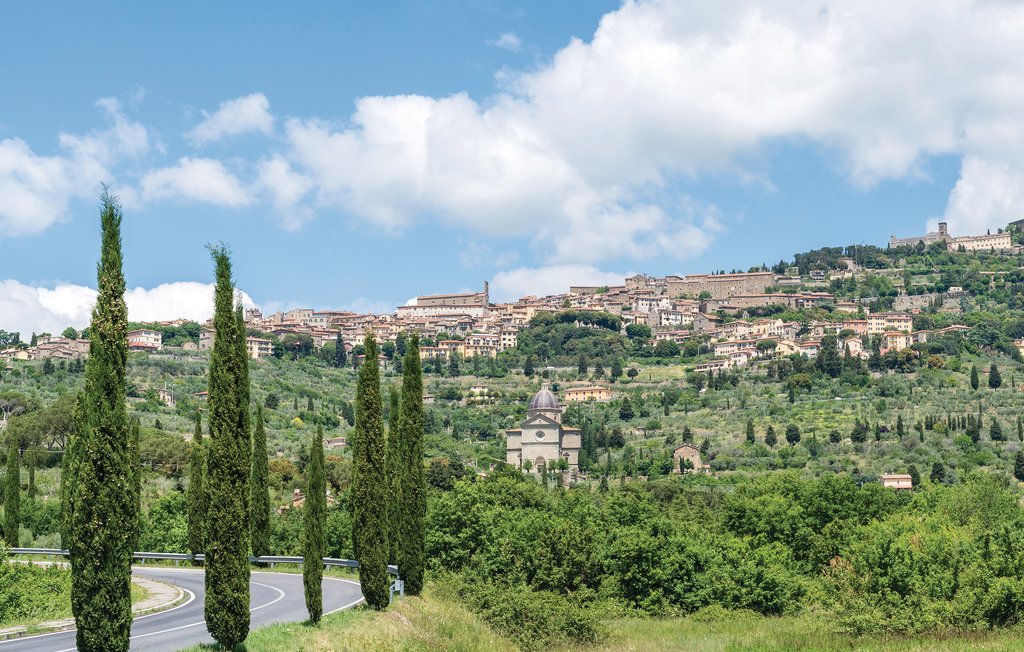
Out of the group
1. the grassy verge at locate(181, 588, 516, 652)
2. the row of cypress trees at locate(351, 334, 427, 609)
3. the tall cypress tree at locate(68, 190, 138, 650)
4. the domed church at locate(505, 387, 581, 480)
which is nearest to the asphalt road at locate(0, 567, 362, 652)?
the grassy verge at locate(181, 588, 516, 652)

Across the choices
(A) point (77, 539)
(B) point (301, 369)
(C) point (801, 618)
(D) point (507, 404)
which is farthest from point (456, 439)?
(A) point (77, 539)

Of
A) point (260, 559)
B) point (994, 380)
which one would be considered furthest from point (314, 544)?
point (994, 380)

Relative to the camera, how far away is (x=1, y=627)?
23.4m

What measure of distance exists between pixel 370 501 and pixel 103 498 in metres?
9.98

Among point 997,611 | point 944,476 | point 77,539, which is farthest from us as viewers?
point 944,476

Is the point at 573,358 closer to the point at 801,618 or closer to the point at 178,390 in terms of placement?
the point at 178,390

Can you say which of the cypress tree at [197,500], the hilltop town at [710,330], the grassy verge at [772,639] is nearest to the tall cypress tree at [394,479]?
the grassy verge at [772,639]

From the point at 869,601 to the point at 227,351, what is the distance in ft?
69.1

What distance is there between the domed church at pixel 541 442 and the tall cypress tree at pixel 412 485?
74.9m

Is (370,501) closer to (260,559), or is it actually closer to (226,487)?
(226,487)

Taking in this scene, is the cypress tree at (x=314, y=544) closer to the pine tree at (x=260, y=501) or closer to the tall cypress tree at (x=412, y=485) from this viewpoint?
the tall cypress tree at (x=412, y=485)

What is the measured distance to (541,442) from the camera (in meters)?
106

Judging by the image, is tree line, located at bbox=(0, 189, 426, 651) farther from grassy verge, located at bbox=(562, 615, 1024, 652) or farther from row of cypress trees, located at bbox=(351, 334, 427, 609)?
grassy verge, located at bbox=(562, 615, 1024, 652)

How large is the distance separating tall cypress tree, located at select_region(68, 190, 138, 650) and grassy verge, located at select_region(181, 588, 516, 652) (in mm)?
3675
